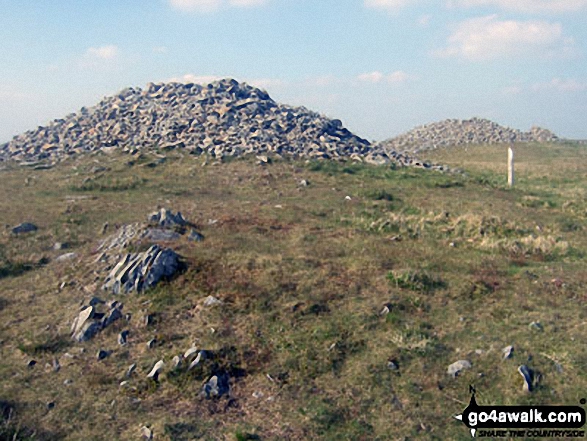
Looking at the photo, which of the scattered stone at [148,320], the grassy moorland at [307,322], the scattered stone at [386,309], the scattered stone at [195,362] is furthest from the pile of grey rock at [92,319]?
the scattered stone at [386,309]

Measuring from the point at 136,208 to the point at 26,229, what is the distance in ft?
13.0

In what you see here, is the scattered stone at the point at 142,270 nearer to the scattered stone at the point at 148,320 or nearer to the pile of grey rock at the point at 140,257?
the pile of grey rock at the point at 140,257

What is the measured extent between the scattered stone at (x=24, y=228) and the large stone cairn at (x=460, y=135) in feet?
129

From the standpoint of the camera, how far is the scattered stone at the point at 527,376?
7.13m

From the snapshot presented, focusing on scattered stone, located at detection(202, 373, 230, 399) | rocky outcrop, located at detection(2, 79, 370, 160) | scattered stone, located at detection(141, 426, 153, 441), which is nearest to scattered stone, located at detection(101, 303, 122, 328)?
scattered stone, located at detection(202, 373, 230, 399)

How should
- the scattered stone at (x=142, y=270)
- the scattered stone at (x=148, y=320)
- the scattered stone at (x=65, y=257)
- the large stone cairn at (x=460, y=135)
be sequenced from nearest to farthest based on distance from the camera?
the scattered stone at (x=148, y=320)
the scattered stone at (x=142, y=270)
the scattered stone at (x=65, y=257)
the large stone cairn at (x=460, y=135)

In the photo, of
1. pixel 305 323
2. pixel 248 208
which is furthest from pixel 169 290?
pixel 248 208

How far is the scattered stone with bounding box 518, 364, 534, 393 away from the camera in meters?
7.13

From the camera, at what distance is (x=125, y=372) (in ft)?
26.1

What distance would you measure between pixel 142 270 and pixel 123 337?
6.98ft

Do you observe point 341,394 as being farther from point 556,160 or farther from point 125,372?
point 556,160

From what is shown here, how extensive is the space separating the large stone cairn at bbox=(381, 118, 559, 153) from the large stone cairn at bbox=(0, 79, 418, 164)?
18.2 meters

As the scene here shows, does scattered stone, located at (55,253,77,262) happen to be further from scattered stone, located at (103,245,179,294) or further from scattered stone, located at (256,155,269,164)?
scattered stone, located at (256,155,269,164)

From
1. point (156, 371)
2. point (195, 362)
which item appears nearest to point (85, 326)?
point (156, 371)
